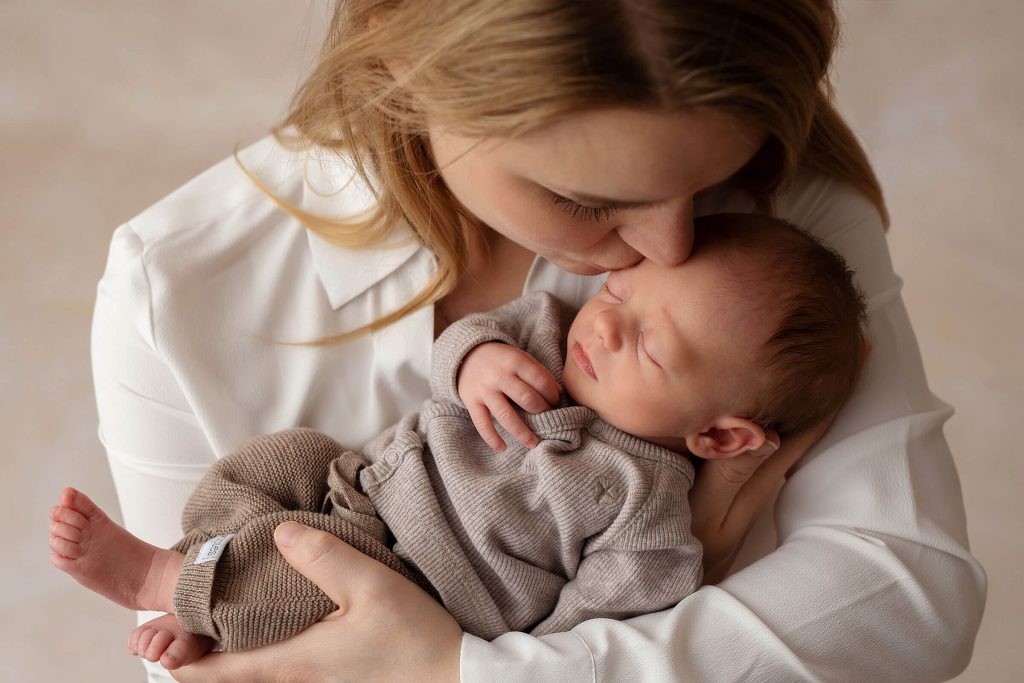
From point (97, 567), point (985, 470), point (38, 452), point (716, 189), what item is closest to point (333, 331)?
point (97, 567)

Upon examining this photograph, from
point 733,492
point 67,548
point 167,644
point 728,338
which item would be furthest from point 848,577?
point 67,548

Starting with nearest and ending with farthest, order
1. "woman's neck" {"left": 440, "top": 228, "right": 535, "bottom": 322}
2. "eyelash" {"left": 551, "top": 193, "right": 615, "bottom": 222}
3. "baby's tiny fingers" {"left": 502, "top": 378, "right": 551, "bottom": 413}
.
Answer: "eyelash" {"left": 551, "top": 193, "right": 615, "bottom": 222} < "baby's tiny fingers" {"left": 502, "top": 378, "right": 551, "bottom": 413} < "woman's neck" {"left": 440, "top": 228, "right": 535, "bottom": 322}

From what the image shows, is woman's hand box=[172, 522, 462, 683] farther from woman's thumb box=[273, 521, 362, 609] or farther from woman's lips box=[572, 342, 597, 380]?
woman's lips box=[572, 342, 597, 380]

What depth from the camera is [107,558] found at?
1.30 m

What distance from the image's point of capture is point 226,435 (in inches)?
57.6

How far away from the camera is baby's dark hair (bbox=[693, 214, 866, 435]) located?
4.17 ft

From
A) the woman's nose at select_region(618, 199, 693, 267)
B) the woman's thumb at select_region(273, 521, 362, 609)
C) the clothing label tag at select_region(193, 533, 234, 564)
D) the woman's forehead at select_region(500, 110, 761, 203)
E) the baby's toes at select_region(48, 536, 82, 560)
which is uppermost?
the woman's forehead at select_region(500, 110, 761, 203)

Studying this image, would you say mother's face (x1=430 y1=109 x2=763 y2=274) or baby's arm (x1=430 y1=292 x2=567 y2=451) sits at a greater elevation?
mother's face (x1=430 y1=109 x2=763 y2=274)

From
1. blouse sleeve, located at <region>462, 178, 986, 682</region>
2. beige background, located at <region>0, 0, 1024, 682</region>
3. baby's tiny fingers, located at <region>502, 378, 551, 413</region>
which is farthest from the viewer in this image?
beige background, located at <region>0, 0, 1024, 682</region>

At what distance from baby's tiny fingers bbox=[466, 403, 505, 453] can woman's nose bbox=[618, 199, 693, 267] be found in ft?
1.00

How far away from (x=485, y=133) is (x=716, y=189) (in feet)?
1.80

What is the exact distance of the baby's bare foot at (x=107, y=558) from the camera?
1.29 m

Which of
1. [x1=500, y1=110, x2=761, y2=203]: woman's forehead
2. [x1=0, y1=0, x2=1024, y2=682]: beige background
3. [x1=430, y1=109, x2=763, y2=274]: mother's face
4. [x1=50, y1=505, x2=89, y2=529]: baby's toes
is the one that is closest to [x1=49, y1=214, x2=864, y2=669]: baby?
[x1=50, y1=505, x2=89, y2=529]: baby's toes

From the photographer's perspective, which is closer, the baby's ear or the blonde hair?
the blonde hair
